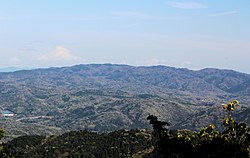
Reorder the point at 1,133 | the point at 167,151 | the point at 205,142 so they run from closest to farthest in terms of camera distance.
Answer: the point at 205,142
the point at 167,151
the point at 1,133

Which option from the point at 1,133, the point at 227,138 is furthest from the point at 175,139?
the point at 1,133

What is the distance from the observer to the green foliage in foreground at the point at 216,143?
53062 mm

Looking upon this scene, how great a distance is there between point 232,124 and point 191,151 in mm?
7067

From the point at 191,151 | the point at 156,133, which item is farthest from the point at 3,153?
the point at 191,151

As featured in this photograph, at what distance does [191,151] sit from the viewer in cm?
5816

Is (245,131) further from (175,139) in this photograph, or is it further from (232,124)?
(175,139)

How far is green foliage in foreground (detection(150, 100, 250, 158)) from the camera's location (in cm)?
5306

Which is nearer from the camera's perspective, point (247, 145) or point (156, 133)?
point (247, 145)

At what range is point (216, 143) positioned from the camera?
5522 centimetres

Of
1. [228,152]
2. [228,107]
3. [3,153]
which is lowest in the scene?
[3,153]

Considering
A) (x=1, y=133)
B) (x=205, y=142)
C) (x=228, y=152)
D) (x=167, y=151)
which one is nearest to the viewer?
(x=228, y=152)

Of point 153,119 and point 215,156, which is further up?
point 153,119

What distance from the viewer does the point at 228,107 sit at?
52.9 metres

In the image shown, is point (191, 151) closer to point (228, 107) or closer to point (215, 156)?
point (215, 156)
